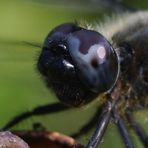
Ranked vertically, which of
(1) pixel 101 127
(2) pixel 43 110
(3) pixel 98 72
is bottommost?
(2) pixel 43 110

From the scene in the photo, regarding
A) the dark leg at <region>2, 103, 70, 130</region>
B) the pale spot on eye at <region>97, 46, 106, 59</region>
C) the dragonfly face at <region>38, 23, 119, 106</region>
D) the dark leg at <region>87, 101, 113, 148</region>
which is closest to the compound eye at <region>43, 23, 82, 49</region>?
the dragonfly face at <region>38, 23, 119, 106</region>

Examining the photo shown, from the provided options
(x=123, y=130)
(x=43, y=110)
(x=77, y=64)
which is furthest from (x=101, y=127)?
(x=43, y=110)

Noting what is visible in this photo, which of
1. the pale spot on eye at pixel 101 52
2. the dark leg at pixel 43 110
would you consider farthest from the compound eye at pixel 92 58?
the dark leg at pixel 43 110

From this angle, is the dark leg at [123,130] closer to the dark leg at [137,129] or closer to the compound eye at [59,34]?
the dark leg at [137,129]

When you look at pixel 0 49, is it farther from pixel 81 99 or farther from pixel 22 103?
pixel 81 99

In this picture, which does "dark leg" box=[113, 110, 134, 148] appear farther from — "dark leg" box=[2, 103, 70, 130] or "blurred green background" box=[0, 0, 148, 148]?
"dark leg" box=[2, 103, 70, 130]

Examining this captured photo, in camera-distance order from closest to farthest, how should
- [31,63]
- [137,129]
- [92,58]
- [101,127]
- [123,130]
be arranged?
[92,58] < [101,127] < [123,130] < [137,129] < [31,63]

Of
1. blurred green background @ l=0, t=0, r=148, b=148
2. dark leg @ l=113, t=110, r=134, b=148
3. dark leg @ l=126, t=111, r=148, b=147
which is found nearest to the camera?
dark leg @ l=113, t=110, r=134, b=148

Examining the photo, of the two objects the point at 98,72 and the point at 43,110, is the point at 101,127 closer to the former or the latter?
the point at 98,72
